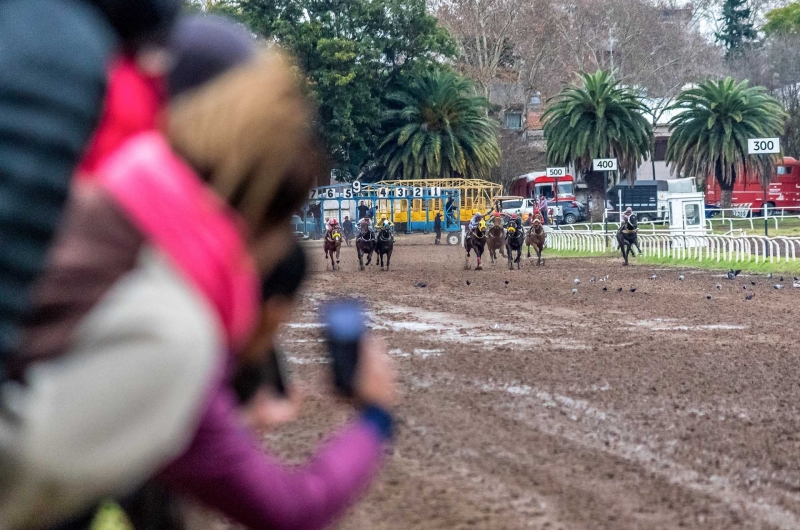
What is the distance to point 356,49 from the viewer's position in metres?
57.6

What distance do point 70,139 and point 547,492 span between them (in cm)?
493

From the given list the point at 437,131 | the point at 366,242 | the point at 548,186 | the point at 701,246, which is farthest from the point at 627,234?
the point at 437,131

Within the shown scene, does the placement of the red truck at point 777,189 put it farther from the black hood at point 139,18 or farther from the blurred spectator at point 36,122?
the blurred spectator at point 36,122

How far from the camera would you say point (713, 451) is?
22.8 feet

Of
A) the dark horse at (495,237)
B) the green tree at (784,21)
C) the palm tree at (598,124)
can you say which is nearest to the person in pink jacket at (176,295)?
the dark horse at (495,237)

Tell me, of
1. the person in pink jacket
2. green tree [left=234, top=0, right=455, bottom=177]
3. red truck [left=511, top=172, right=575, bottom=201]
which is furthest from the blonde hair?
red truck [left=511, top=172, right=575, bottom=201]

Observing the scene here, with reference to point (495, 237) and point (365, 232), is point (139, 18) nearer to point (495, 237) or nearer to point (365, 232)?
point (365, 232)

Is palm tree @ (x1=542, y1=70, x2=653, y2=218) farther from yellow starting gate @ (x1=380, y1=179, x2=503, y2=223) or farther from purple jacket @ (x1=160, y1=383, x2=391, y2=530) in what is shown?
purple jacket @ (x1=160, y1=383, x2=391, y2=530)

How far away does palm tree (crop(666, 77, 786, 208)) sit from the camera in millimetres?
52531

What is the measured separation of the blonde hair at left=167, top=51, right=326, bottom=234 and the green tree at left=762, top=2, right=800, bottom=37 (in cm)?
6246

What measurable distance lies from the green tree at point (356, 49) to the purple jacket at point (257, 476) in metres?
53.9

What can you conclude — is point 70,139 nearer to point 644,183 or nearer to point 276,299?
point 276,299

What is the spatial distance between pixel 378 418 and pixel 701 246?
27.9 metres

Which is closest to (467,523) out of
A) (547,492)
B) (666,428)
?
(547,492)
